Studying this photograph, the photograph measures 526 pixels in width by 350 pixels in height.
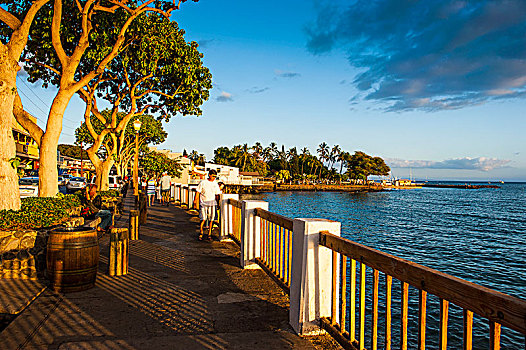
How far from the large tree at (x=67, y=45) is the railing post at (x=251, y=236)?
7.03 meters

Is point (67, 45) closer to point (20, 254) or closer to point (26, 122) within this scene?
point (26, 122)

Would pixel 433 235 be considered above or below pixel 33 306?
below

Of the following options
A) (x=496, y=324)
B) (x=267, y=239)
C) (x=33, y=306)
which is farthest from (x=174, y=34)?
(x=496, y=324)

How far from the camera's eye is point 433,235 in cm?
3081

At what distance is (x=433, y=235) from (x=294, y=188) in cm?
9294

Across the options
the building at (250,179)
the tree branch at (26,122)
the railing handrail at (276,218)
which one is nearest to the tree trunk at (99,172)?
the tree branch at (26,122)

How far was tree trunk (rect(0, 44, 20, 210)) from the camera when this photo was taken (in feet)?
25.3

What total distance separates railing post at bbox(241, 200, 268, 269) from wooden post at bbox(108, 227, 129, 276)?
2.11m

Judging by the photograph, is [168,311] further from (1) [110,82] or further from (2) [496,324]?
(1) [110,82]

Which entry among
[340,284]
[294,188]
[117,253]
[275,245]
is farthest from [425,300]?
[294,188]

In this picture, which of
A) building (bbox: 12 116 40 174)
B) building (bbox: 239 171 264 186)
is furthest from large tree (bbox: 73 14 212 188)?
building (bbox: 239 171 264 186)

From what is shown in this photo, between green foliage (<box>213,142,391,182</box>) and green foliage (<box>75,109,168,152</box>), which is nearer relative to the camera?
green foliage (<box>75,109,168,152</box>)

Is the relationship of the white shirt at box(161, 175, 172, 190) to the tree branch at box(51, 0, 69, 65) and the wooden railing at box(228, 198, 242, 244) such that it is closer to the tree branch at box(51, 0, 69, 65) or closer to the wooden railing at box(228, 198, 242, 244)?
the tree branch at box(51, 0, 69, 65)

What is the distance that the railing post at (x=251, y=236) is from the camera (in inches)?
278
